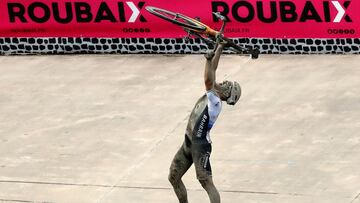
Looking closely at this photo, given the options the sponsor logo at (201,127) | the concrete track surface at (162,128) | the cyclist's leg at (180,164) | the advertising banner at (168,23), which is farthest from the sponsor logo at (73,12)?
the sponsor logo at (201,127)

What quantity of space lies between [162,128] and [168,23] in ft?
13.8

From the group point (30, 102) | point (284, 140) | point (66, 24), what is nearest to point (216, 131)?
point (284, 140)

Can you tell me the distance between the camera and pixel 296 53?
17.6 meters

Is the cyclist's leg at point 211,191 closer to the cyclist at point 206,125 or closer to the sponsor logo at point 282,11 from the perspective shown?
the cyclist at point 206,125

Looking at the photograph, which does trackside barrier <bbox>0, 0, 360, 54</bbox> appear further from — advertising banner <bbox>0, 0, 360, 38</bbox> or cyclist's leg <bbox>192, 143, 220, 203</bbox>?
cyclist's leg <bbox>192, 143, 220, 203</bbox>

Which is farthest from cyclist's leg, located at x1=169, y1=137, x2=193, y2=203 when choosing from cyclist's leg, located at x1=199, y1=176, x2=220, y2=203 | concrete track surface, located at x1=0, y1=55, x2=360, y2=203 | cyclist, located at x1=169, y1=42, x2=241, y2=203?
concrete track surface, located at x1=0, y1=55, x2=360, y2=203

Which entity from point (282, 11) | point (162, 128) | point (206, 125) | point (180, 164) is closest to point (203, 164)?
point (180, 164)

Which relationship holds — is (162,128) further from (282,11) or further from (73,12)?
(73,12)

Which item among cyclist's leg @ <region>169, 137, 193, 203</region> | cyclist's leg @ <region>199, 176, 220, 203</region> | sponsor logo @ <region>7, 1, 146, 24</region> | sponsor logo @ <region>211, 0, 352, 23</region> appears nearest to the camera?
cyclist's leg @ <region>199, 176, 220, 203</region>

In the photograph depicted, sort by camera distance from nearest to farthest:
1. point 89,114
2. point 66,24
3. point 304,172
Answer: point 304,172, point 89,114, point 66,24

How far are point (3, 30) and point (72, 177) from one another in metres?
7.18

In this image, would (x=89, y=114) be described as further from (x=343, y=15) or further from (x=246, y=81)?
(x=343, y=15)

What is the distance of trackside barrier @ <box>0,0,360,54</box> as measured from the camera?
17.2 meters

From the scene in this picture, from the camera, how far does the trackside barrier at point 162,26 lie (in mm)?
17203
